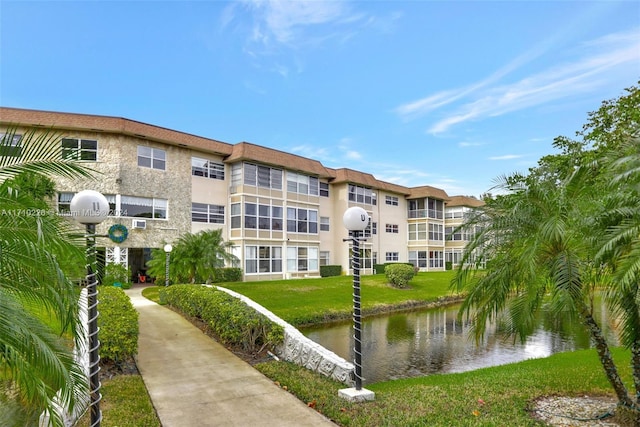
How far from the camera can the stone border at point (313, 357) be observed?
24.1 feet

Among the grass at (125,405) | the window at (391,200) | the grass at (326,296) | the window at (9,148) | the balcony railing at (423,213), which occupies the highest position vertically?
the window at (391,200)

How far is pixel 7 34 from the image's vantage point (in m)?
9.62

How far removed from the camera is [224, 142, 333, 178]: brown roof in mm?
26688

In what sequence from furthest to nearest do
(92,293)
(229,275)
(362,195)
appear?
(362,195)
(229,275)
(92,293)

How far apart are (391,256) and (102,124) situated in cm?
2745

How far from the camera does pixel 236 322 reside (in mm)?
9195

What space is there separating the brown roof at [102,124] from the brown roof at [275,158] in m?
1.71

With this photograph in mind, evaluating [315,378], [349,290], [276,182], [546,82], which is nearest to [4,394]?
[315,378]

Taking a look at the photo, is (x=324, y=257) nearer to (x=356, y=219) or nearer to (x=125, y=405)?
(x=356, y=219)

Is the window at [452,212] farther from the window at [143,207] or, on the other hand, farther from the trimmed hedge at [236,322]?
the trimmed hedge at [236,322]

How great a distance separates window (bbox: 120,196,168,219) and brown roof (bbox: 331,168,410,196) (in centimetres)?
1480

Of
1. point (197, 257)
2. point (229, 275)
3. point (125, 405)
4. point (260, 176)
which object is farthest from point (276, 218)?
point (125, 405)

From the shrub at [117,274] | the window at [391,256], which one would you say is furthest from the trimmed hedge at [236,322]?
the window at [391,256]

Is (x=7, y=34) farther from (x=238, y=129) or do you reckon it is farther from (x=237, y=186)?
(x=238, y=129)
